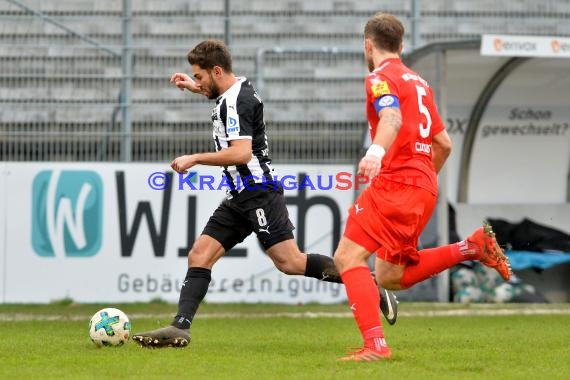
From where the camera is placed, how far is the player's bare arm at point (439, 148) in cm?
804

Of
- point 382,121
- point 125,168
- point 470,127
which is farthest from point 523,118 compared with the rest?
point 382,121

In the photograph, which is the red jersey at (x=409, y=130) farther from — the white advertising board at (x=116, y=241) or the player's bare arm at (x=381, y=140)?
the white advertising board at (x=116, y=241)

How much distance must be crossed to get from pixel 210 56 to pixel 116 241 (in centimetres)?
640

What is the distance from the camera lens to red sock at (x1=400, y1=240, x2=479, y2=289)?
8133 mm

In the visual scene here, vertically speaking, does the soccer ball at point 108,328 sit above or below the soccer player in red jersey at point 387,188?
below

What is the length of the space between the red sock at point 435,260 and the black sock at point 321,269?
1042 mm

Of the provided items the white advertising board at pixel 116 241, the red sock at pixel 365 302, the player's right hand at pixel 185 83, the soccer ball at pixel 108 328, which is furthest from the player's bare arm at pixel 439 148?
the white advertising board at pixel 116 241

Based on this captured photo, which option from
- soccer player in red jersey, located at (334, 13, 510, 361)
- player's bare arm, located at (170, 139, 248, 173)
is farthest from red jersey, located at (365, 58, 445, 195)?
player's bare arm, located at (170, 139, 248, 173)

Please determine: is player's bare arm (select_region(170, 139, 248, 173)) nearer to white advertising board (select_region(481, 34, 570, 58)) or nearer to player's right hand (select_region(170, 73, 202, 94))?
player's right hand (select_region(170, 73, 202, 94))

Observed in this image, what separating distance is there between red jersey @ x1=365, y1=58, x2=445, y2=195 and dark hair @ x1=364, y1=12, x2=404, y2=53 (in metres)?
0.09

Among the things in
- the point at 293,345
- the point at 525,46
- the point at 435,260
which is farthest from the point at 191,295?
the point at 525,46

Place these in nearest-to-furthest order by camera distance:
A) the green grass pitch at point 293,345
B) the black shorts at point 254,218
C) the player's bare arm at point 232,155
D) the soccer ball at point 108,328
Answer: the green grass pitch at point 293,345 → the player's bare arm at point 232,155 → the soccer ball at point 108,328 → the black shorts at point 254,218

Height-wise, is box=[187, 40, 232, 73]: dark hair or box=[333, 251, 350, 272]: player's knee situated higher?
box=[187, 40, 232, 73]: dark hair

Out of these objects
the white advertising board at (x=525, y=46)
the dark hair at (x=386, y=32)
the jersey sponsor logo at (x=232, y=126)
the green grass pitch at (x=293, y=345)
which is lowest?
the green grass pitch at (x=293, y=345)
